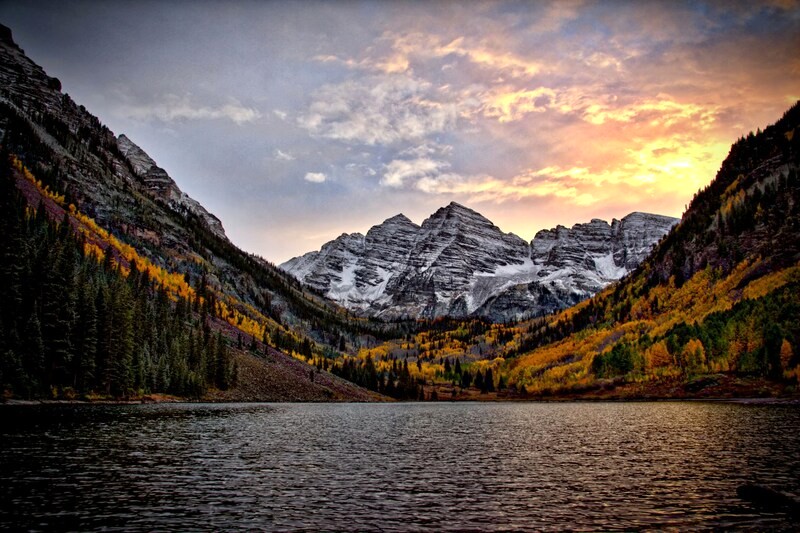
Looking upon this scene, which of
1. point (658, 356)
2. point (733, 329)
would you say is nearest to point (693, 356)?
point (733, 329)

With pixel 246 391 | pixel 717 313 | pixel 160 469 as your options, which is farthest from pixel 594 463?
pixel 717 313

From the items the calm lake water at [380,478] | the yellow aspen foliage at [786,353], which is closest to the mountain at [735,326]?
the yellow aspen foliage at [786,353]

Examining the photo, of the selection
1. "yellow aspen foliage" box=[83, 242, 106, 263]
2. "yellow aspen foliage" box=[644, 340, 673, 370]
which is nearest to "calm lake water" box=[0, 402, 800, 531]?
"yellow aspen foliage" box=[83, 242, 106, 263]

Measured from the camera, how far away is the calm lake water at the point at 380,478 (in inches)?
838

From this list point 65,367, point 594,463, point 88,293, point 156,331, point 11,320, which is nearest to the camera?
point 594,463

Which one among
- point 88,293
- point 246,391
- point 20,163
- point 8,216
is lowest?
point 246,391

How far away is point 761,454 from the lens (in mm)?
37281

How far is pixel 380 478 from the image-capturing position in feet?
102

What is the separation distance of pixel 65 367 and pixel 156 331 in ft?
123

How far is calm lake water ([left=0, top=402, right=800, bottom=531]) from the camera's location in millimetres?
21281

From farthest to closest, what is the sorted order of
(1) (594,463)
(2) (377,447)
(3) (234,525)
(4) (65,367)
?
(4) (65,367)
(2) (377,447)
(1) (594,463)
(3) (234,525)

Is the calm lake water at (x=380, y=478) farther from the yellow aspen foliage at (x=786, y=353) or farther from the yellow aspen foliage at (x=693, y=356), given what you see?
the yellow aspen foliage at (x=693, y=356)

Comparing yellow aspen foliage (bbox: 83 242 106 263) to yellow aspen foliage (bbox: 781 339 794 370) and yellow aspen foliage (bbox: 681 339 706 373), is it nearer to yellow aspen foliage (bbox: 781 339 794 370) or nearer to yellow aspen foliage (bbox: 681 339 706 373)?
yellow aspen foliage (bbox: 681 339 706 373)

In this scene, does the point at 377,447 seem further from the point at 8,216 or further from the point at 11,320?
the point at 8,216
